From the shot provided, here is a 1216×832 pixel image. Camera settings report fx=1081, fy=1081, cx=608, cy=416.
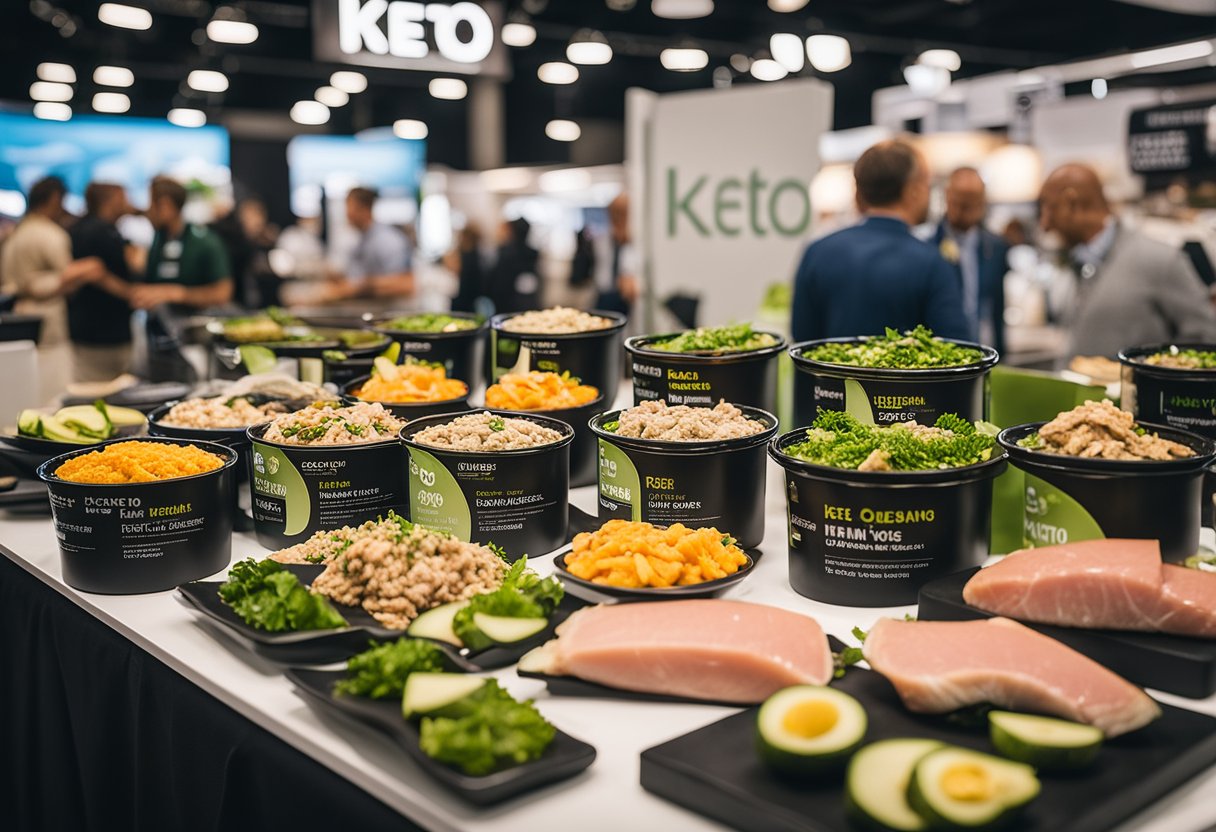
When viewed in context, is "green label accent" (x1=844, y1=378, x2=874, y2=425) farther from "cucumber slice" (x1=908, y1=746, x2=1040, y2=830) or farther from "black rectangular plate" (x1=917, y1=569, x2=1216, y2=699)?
"cucumber slice" (x1=908, y1=746, x2=1040, y2=830)

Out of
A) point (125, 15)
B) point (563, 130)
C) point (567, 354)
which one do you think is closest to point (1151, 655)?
point (567, 354)

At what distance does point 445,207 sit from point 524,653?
18.7m

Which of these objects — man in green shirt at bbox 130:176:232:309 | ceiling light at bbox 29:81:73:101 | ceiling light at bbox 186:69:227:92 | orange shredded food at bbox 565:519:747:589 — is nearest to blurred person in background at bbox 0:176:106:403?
man in green shirt at bbox 130:176:232:309

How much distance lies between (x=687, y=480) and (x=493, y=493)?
1.23 ft

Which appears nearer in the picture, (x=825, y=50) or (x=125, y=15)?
(x=825, y=50)

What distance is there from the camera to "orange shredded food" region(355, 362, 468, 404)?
2707 millimetres

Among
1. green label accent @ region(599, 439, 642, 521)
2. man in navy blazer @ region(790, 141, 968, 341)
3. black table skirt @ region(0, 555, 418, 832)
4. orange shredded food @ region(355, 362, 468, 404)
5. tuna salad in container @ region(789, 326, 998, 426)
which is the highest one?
man in navy blazer @ region(790, 141, 968, 341)

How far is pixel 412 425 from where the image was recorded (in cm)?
230

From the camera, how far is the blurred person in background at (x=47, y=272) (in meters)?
6.93

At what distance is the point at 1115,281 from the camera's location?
16.1 feet

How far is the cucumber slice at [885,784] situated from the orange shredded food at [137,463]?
1423mm

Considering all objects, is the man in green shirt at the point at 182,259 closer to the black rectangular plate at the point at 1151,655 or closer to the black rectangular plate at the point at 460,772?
the black rectangular plate at the point at 460,772

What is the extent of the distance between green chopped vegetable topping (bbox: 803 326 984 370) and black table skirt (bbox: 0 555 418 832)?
1.38m

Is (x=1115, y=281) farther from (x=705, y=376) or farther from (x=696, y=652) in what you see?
(x=696, y=652)
